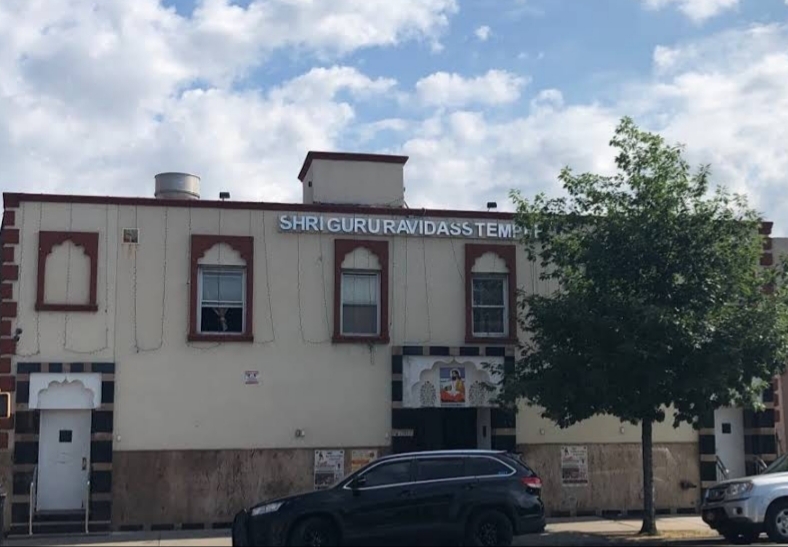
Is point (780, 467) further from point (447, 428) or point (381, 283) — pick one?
point (381, 283)

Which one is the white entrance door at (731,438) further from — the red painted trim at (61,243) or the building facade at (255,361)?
the red painted trim at (61,243)

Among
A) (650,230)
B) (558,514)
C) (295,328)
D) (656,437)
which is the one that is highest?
(650,230)

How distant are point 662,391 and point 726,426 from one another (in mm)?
6346

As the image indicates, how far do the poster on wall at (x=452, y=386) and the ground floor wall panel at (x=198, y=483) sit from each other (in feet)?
10.6

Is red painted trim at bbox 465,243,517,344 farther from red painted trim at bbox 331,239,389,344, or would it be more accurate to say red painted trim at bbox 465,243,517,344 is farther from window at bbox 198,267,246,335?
window at bbox 198,267,246,335

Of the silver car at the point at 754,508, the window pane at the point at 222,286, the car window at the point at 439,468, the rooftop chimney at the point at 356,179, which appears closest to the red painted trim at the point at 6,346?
the window pane at the point at 222,286

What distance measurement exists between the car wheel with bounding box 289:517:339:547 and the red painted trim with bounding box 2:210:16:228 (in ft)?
32.6

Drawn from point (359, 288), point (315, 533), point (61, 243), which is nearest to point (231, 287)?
point (359, 288)

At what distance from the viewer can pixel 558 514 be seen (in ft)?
73.8

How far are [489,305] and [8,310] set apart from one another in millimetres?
10364

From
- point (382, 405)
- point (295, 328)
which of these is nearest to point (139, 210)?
point (295, 328)

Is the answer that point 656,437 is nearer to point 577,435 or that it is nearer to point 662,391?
point 577,435

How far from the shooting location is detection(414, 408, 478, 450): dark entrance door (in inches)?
918

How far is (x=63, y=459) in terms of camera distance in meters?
21.0
